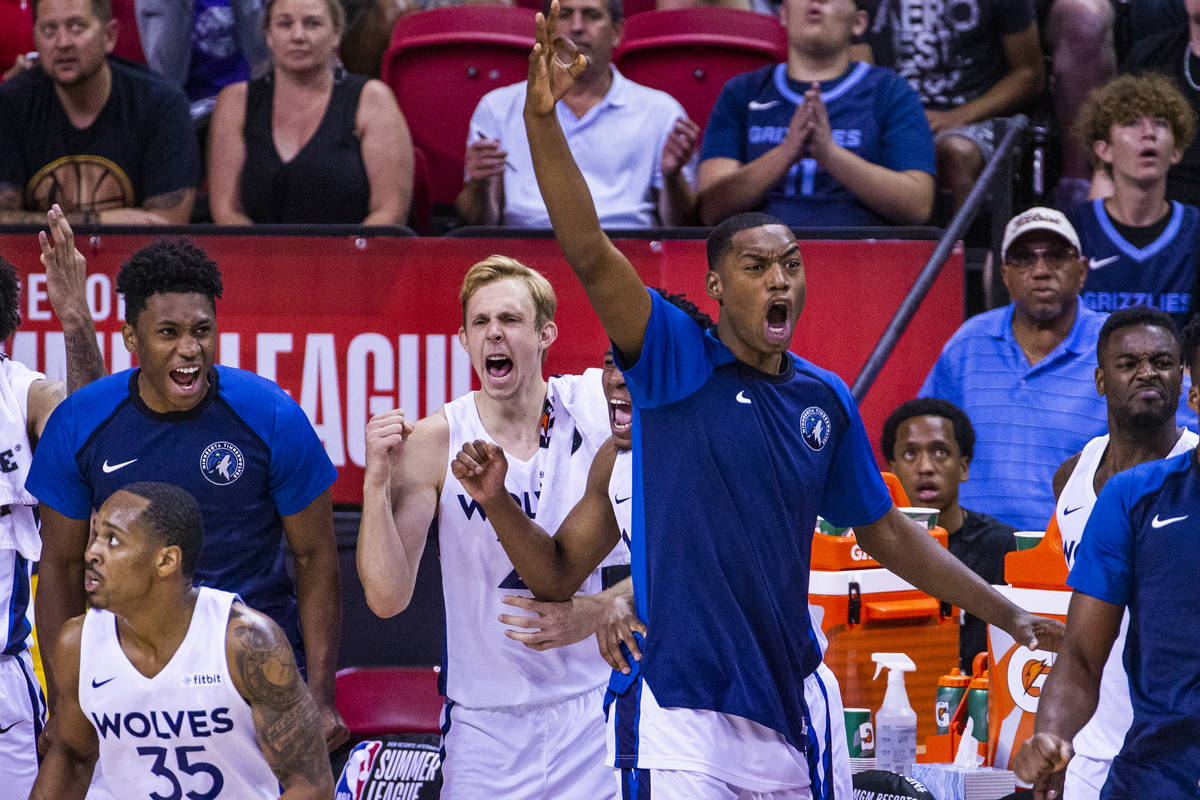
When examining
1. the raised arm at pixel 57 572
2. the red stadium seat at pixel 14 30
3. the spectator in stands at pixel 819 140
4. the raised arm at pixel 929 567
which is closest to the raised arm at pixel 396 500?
the raised arm at pixel 57 572

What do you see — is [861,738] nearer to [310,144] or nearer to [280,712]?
[280,712]

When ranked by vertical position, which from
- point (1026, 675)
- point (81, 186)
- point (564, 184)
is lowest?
point (1026, 675)

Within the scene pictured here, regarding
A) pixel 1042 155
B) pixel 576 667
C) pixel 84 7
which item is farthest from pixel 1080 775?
pixel 84 7

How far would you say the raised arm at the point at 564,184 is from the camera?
3.38 metres

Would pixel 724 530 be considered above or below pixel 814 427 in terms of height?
below

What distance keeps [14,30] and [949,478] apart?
5612 mm

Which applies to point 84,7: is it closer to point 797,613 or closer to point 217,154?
point 217,154

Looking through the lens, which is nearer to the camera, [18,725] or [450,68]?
[18,725]

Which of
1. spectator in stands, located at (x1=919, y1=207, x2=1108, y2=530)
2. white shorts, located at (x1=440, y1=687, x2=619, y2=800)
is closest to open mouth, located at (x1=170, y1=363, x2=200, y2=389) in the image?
white shorts, located at (x1=440, y1=687, x2=619, y2=800)

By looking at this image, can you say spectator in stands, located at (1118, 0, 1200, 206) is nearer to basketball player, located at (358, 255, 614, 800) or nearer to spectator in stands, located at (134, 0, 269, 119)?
basketball player, located at (358, 255, 614, 800)

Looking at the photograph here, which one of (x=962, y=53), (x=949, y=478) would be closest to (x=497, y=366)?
(x=949, y=478)

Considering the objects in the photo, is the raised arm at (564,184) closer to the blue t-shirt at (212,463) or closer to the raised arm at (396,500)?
the raised arm at (396,500)

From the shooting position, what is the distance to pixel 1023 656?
5.06 m

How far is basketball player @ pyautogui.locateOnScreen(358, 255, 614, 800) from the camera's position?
192 inches
